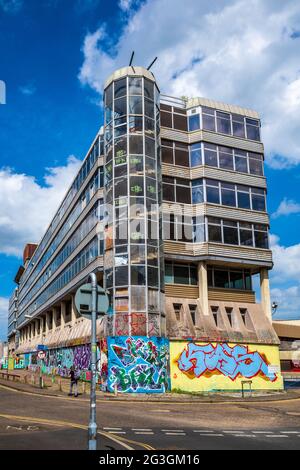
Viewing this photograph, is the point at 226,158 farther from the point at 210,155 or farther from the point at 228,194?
the point at 228,194

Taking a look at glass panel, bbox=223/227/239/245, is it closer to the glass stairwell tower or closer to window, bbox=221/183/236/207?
window, bbox=221/183/236/207

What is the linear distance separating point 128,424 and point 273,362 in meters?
22.7

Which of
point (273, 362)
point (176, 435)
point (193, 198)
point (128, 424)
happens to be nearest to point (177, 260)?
point (193, 198)

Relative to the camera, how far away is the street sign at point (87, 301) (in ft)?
33.5

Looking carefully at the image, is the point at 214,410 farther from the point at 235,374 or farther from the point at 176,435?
the point at 235,374

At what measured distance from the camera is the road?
13391mm

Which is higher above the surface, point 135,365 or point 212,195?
point 212,195

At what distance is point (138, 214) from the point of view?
115ft

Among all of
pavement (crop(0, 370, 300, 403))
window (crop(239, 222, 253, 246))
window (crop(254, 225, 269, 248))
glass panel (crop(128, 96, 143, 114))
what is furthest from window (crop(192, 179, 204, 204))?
pavement (crop(0, 370, 300, 403))

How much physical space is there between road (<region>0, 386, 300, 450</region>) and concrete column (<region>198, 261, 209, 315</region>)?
1110cm

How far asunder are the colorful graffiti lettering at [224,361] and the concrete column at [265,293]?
4521 mm

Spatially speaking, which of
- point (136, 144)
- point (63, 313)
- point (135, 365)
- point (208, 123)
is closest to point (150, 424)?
point (135, 365)

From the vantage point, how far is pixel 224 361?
36.0m

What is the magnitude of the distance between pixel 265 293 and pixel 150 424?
25142 mm
